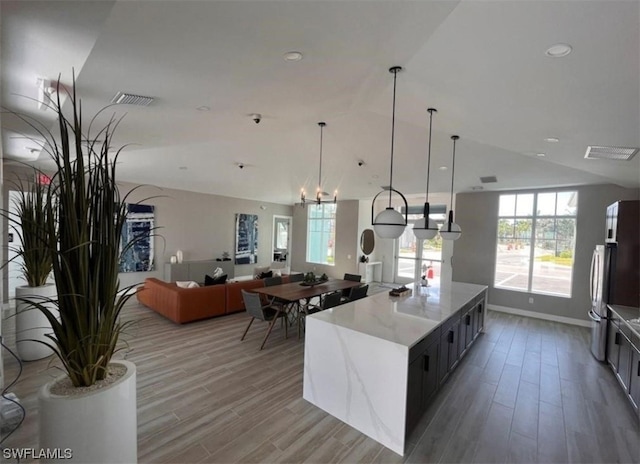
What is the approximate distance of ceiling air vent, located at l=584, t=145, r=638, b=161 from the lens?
3.06 meters

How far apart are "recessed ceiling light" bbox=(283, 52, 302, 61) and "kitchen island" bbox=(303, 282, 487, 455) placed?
7.13 ft

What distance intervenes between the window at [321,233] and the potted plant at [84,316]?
28.2ft

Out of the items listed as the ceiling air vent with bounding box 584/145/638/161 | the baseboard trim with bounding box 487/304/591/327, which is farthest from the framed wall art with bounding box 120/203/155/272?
the baseboard trim with bounding box 487/304/591/327

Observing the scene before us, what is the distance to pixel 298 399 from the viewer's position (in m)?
2.98

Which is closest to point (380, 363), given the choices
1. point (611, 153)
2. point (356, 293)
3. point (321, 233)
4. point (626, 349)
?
point (356, 293)

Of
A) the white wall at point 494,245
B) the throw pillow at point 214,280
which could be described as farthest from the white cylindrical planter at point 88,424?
the white wall at point 494,245

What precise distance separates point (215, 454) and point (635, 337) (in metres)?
4.07

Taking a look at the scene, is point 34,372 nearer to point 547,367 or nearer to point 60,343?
point 60,343

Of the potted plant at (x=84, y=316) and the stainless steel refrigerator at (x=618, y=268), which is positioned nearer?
the potted plant at (x=84, y=316)

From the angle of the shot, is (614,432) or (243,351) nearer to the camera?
(614,432)

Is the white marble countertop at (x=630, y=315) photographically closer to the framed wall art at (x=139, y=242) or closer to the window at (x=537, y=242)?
the window at (x=537, y=242)

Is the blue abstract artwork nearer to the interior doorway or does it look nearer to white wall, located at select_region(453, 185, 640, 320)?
the interior doorway

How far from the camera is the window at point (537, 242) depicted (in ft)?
20.1

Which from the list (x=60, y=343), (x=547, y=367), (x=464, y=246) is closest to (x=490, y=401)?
(x=547, y=367)
